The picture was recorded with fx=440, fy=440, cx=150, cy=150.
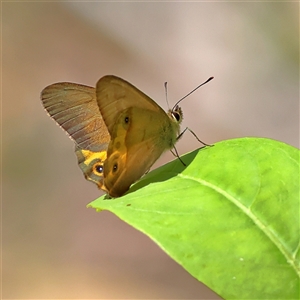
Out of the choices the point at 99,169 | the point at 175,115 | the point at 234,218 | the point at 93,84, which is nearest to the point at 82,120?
the point at 99,169

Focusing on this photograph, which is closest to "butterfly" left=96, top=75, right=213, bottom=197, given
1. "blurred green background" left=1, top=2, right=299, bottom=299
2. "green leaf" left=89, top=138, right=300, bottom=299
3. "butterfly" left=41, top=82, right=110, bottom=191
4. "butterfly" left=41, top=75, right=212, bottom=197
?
"butterfly" left=41, top=75, right=212, bottom=197

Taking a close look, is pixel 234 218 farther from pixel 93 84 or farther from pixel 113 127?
pixel 93 84

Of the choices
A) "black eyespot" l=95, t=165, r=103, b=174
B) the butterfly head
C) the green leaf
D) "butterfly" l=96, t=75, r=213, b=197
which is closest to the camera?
the green leaf

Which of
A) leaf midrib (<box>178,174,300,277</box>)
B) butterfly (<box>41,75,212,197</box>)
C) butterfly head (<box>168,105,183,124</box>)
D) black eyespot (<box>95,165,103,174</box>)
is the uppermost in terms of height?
butterfly head (<box>168,105,183,124</box>)

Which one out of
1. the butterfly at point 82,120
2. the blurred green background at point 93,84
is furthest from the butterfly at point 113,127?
the blurred green background at point 93,84

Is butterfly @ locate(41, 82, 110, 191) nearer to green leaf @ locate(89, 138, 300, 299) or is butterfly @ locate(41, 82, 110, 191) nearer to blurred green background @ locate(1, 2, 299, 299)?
green leaf @ locate(89, 138, 300, 299)

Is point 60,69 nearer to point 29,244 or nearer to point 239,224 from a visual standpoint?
point 29,244

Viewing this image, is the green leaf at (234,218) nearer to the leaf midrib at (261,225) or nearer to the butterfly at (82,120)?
the leaf midrib at (261,225)

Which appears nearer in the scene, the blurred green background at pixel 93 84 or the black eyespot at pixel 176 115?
the black eyespot at pixel 176 115
